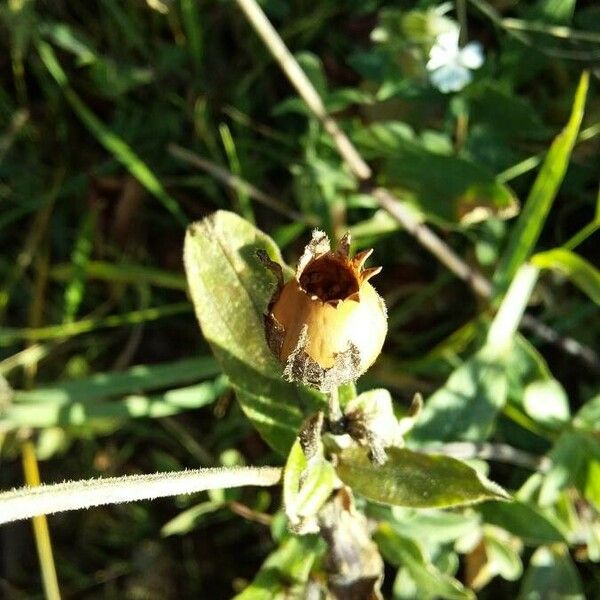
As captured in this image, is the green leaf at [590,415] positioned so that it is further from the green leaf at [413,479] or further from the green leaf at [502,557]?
the green leaf at [413,479]

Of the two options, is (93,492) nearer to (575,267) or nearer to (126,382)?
(126,382)

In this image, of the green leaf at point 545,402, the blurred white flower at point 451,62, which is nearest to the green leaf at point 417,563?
the green leaf at point 545,402

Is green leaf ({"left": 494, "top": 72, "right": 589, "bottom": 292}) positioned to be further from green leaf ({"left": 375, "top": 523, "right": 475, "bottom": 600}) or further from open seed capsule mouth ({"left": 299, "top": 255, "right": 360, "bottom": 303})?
open seed capsule mouth ({"left": 299, "top": 255, "right": 360, "bottom": 303})

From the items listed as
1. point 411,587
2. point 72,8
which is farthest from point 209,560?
point 72,8

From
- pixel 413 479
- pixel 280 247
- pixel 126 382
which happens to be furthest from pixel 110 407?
pixel 413 479

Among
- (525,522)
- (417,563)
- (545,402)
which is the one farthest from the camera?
(545,402)

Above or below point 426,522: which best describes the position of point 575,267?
above
